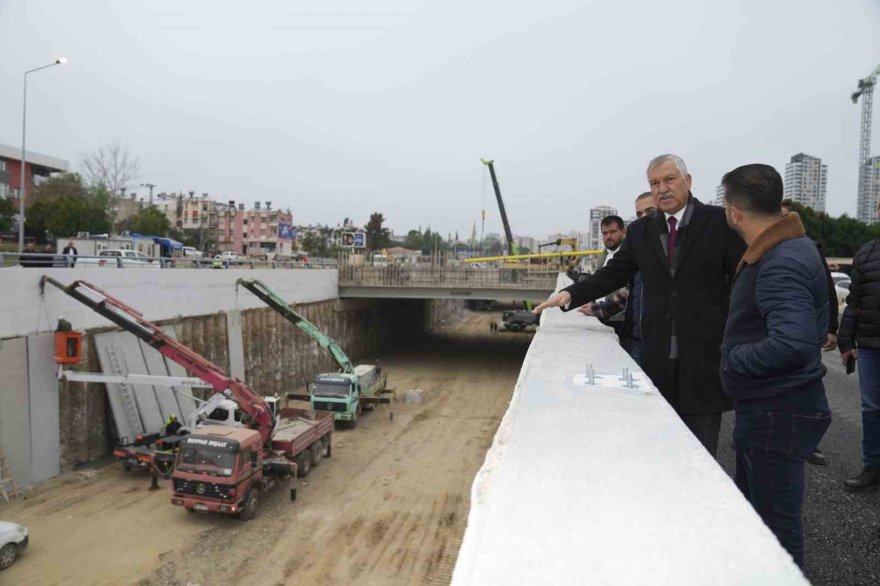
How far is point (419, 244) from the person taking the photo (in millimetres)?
154375

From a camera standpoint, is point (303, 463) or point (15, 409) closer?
point (15, 409)

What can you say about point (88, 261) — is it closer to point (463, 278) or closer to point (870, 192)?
point (463, 278)

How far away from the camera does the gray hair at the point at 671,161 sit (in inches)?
152

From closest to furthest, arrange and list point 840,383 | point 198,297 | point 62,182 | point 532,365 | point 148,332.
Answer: point 532,365
point 840,383
point 148,332
point 198,297
point 62,182

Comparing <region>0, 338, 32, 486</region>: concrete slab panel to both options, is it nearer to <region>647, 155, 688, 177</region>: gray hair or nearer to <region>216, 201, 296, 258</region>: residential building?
<region>647, 155, 688, 177</region>: gray hair

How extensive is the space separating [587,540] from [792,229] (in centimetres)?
216

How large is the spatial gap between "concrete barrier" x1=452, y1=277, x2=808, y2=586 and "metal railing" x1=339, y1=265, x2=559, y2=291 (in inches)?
1322

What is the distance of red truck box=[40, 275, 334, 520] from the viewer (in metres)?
14.3

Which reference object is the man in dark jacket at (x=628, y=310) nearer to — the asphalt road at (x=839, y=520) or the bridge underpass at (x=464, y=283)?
the asphalt road at (x=839, y=520)

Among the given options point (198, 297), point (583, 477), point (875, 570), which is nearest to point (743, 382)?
point (583, 477)

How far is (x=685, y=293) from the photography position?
12.1 ft

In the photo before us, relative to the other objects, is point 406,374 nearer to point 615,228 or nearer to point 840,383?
point 840,383

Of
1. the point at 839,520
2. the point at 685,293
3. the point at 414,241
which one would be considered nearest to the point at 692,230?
the point at 685,293

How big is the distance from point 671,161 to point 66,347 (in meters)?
18.3
